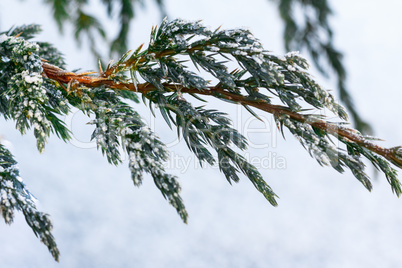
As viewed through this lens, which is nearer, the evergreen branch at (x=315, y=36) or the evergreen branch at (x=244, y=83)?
the evergreen branch at (x=244, y=83)

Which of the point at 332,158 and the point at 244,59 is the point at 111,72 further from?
the point at 332,158

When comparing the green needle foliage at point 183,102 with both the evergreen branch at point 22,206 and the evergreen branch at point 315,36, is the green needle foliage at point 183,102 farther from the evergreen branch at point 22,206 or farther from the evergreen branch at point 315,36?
the evergreen branch at point 315,36

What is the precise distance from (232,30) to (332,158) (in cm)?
17

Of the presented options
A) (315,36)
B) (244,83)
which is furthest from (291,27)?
(244,83)

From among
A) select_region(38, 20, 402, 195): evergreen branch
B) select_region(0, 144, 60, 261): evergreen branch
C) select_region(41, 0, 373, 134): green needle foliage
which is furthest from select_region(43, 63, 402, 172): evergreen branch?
select_region(41, 0, 373, 134): green needle foliage

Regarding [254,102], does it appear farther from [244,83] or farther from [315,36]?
[315,36]

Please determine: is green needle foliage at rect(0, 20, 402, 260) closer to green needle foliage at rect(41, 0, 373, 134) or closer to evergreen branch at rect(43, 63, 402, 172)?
evergreen branch at rect(43, 63, 402, 172)

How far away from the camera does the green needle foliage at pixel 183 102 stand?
1.39ft

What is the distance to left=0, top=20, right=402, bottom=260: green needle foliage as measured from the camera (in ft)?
1.39

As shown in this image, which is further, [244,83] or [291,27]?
[291,27]

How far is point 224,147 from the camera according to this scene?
17.8 inches

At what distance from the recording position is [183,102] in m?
0.46

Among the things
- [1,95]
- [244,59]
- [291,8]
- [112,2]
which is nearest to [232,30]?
[244,59]

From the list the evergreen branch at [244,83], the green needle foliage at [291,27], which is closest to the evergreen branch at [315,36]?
the green needle foliage at [291,27]
